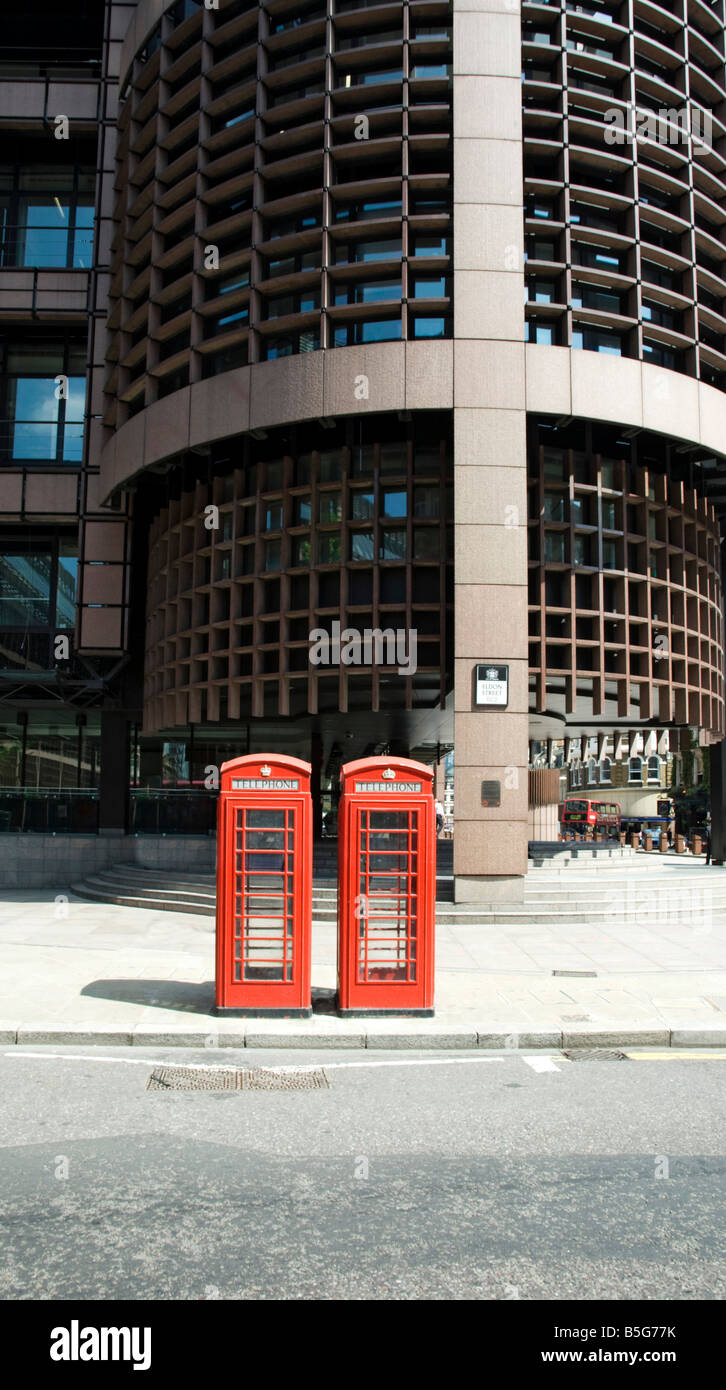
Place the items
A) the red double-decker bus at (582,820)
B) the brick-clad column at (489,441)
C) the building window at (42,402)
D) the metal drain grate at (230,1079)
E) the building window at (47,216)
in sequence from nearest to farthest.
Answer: the metal drain grate at (230,1079) < the brick-clad column at (489,441) < the building window at (42,402) < the building window at (47,216) < the red double-decker bus at (582,820)

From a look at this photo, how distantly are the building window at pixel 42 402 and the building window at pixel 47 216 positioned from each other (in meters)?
2.44

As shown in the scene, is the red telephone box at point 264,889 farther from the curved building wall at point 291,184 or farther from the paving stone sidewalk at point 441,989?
the curved building wall at point 291,184

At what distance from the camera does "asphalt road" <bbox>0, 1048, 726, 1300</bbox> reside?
13.0 ft

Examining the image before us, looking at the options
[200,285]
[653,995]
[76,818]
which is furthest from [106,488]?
[653,995]

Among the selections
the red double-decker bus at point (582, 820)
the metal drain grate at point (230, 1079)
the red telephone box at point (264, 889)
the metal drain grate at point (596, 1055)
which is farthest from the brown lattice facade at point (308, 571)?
the red double-decker bus at point (582, 820)

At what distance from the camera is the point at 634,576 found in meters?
18.8

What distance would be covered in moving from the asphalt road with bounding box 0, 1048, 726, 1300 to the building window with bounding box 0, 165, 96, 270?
25.5 m

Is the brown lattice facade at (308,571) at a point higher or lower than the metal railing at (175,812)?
higher

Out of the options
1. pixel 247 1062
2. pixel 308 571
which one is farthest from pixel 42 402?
pixel 247 1062

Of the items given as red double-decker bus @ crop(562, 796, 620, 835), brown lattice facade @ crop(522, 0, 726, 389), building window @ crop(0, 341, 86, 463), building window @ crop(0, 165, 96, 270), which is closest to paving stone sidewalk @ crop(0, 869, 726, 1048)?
brown lattice facade @ crop(522, 0, 726, 389)

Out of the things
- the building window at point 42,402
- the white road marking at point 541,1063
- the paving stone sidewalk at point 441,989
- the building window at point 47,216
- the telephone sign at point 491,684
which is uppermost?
the building window at point 47,216

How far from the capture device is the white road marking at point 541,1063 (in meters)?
7.45

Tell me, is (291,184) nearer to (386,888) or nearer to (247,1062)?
(386,888)

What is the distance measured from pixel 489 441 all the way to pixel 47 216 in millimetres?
18016
